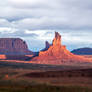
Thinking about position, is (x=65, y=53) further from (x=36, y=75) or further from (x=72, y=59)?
(x=36, y=75)

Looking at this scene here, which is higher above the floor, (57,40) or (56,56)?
(57,40)

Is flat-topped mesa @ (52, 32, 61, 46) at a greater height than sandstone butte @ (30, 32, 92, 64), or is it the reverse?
flat-topped mesa @ (52, 32, 61, 46)

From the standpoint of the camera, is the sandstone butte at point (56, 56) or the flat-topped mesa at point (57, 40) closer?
the sandstone butte at point (56, 56)

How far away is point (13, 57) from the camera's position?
188250 millimetres

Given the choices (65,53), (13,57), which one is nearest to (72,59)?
(65,53)

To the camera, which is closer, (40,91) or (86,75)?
(40,91)

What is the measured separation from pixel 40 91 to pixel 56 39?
478 feet

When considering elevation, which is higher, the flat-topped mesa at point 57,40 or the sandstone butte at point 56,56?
the flat-topped mesa at point 57,40

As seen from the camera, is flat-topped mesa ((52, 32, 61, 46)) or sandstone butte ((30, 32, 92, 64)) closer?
sandstone butte ((30, 32, 92, 64))

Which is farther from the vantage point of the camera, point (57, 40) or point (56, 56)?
point (57, 40)

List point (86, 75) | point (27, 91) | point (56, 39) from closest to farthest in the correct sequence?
point (27, 91)
point (86, 75)
point (56, 39)

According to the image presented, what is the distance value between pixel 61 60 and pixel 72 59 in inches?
317

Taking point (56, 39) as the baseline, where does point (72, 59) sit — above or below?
below

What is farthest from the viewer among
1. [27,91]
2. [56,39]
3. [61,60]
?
[56,39]
